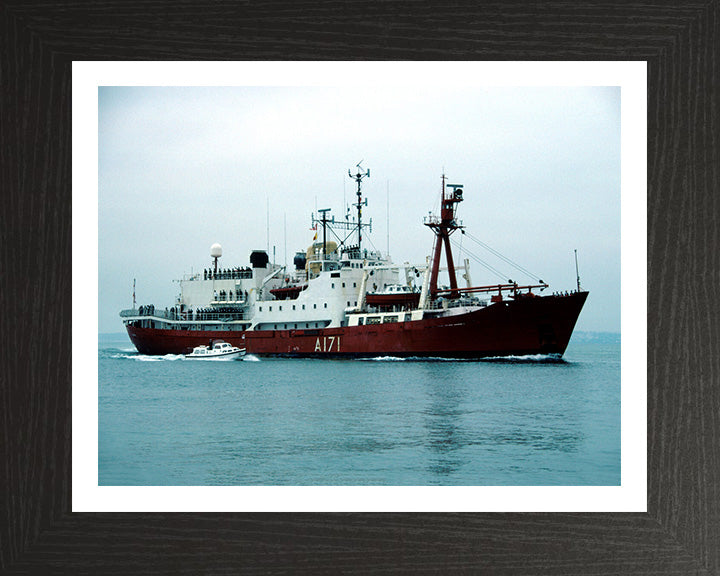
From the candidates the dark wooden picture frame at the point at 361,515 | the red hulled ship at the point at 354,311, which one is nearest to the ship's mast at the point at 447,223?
the red hulled ship at the point at 354,311

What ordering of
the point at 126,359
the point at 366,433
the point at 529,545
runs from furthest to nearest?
the point at 126,359 < the point at 366,433 < the point at 529,545

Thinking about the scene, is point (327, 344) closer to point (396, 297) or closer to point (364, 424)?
point (396, 297)

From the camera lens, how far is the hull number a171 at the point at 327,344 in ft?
40.1

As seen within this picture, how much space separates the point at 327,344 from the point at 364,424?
494 centimetres

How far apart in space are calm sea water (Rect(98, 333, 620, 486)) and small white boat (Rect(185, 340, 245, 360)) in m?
0.71

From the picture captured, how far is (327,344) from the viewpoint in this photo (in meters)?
12.3

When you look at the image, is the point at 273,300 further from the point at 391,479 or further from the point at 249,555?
the point at 249,555

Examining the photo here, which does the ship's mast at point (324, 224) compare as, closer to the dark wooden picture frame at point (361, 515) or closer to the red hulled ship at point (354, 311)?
the red hulled ship at point (354, 311)

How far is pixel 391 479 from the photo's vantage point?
5.11m

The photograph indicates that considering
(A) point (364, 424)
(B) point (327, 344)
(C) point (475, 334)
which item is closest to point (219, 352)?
(B) point (327, 344)

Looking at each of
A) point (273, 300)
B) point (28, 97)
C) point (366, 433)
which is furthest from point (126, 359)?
point (28, 97)

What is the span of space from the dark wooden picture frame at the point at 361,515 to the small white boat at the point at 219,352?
34.6ft

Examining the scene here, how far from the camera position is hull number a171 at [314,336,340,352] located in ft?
40.1

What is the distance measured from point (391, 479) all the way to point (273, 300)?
813cm
